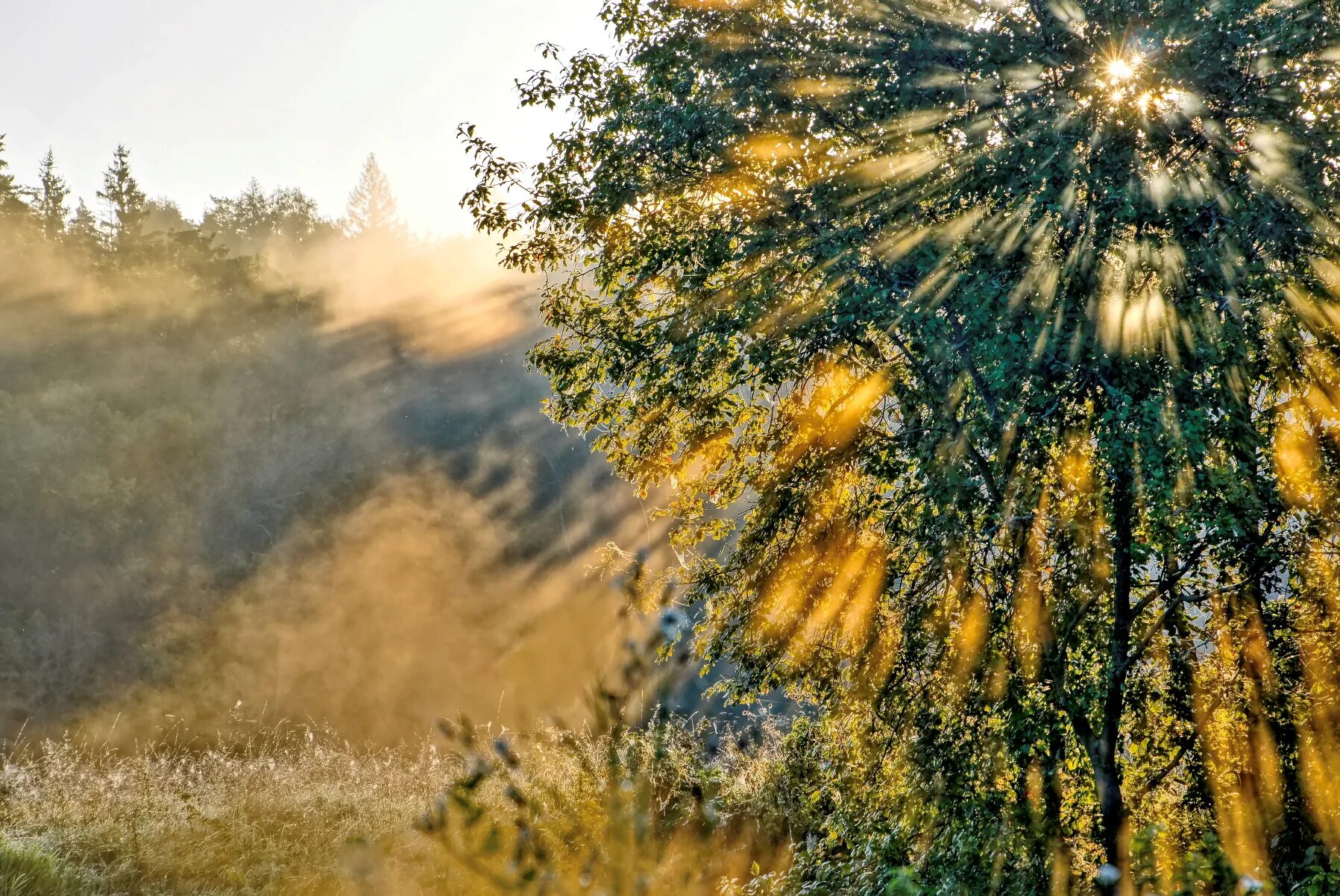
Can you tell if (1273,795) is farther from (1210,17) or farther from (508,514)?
(508,514)

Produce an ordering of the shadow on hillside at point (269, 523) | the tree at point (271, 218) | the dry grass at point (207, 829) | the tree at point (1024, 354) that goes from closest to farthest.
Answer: the tree at point (1024, 354) < the dry grass at point (207, 829) < the shadow on hillside at point (269, 523) < the tree at point (271, 218)

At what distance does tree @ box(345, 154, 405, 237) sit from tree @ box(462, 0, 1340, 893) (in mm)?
61058

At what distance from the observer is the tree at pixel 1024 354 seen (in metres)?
5.12

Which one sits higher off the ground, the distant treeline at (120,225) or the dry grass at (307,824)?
the distant treeline at (120,225)

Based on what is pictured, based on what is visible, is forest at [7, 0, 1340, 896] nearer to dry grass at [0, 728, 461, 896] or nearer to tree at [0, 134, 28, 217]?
dry grass at [0, 728, 461, 896]

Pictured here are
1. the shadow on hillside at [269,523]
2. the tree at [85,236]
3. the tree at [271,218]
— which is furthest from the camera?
the tree at [271,218]

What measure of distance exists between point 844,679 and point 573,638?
854 inches

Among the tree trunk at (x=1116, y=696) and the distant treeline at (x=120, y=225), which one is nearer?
the tree trunk at (x=1116, y=696)

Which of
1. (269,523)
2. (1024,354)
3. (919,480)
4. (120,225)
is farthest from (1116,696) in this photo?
(120,225)

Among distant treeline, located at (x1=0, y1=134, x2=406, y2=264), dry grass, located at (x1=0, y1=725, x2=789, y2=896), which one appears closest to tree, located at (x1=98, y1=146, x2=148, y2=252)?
distant treeline, located at (x1=0, y1=134, x2=406, y2=264)

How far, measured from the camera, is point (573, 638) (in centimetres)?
2825

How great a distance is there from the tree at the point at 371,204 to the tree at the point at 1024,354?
61.1 metres

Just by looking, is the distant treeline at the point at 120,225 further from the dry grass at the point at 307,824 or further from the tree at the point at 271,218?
the dry grass at the point at 307,824

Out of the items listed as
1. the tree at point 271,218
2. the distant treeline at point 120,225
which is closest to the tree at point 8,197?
the distant treeline at point 120,225
